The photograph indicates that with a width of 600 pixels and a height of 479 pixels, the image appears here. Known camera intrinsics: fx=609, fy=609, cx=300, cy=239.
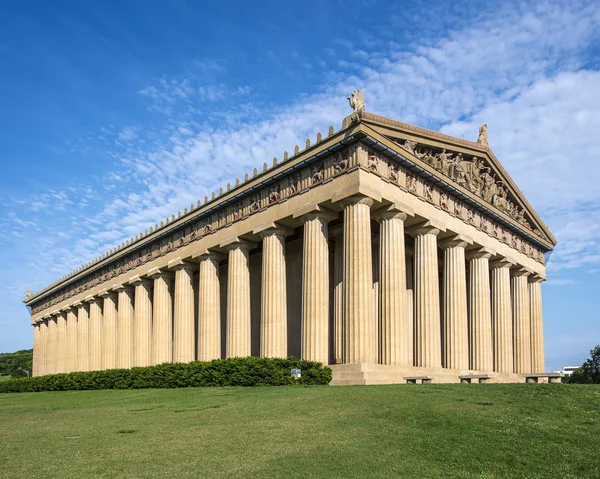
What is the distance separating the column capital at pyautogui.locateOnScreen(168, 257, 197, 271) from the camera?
51688mm

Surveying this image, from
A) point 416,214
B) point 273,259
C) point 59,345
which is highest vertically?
point 416,214

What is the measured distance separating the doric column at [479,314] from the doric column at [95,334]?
1573 inches

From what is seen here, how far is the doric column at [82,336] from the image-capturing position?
69.4m

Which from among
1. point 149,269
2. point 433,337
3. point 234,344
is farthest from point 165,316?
point 433,337

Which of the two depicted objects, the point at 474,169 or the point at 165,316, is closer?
the point at 474,169

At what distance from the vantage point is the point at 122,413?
77.7 ft

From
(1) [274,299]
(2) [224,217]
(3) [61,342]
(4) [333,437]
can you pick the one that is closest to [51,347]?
(3) [61,342]

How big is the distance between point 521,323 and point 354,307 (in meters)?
24.5

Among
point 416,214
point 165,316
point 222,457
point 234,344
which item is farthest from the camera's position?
point 165,316

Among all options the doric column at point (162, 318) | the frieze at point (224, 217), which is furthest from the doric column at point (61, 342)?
the doric column at point (162, 318)

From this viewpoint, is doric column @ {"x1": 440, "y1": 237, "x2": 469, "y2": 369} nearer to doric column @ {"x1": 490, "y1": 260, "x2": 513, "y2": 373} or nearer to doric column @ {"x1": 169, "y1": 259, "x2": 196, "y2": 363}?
doric column @ {"x1": 490, "y1": 260, "x2": 513, "y2": 373}

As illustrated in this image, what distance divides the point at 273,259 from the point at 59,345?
48.0 m

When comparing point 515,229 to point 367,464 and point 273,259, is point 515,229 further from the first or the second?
point 367,464

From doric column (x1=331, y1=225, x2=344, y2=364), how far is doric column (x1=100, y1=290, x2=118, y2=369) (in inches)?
1213
